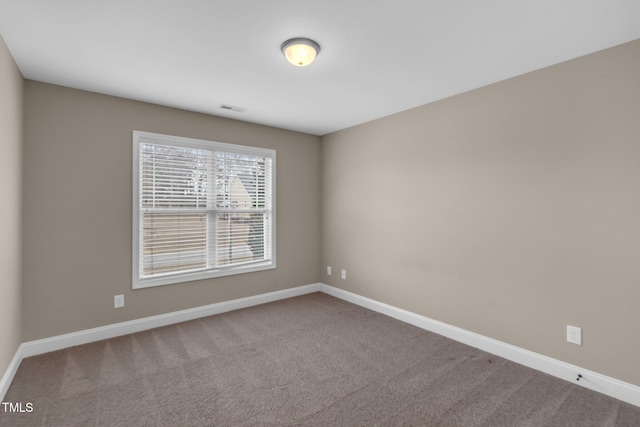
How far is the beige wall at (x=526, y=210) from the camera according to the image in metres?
2.23

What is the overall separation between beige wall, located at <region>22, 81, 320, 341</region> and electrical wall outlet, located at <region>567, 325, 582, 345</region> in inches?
145

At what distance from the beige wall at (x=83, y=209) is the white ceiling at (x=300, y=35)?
30cm

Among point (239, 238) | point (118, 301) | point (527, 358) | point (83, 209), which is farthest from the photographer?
point (239, 238)

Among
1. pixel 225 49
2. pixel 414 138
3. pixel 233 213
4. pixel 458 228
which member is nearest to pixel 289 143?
pixel 233 213

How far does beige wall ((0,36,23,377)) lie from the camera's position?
220 centimetres

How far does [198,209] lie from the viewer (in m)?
3.80

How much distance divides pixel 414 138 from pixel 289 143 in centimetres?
188

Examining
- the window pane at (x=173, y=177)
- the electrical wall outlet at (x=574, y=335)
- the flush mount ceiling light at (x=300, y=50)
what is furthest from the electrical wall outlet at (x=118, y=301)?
the electrical wall outlet at (x=574, y=335)

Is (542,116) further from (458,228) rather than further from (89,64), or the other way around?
(89,64)

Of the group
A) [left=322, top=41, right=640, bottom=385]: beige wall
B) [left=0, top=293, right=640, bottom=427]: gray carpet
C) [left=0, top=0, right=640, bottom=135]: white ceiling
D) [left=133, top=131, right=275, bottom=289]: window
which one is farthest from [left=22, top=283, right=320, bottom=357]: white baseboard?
[left=0, top=0, right=640, bottom=135]: white ceiling

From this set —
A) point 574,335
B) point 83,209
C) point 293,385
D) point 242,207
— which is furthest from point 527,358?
point 83,209

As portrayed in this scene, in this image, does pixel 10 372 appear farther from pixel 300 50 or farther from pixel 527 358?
pixel 527 358

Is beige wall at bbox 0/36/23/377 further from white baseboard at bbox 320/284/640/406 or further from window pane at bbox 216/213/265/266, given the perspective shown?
white baseboard at bbox 320/284/640/406

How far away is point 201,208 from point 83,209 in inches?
45.9
